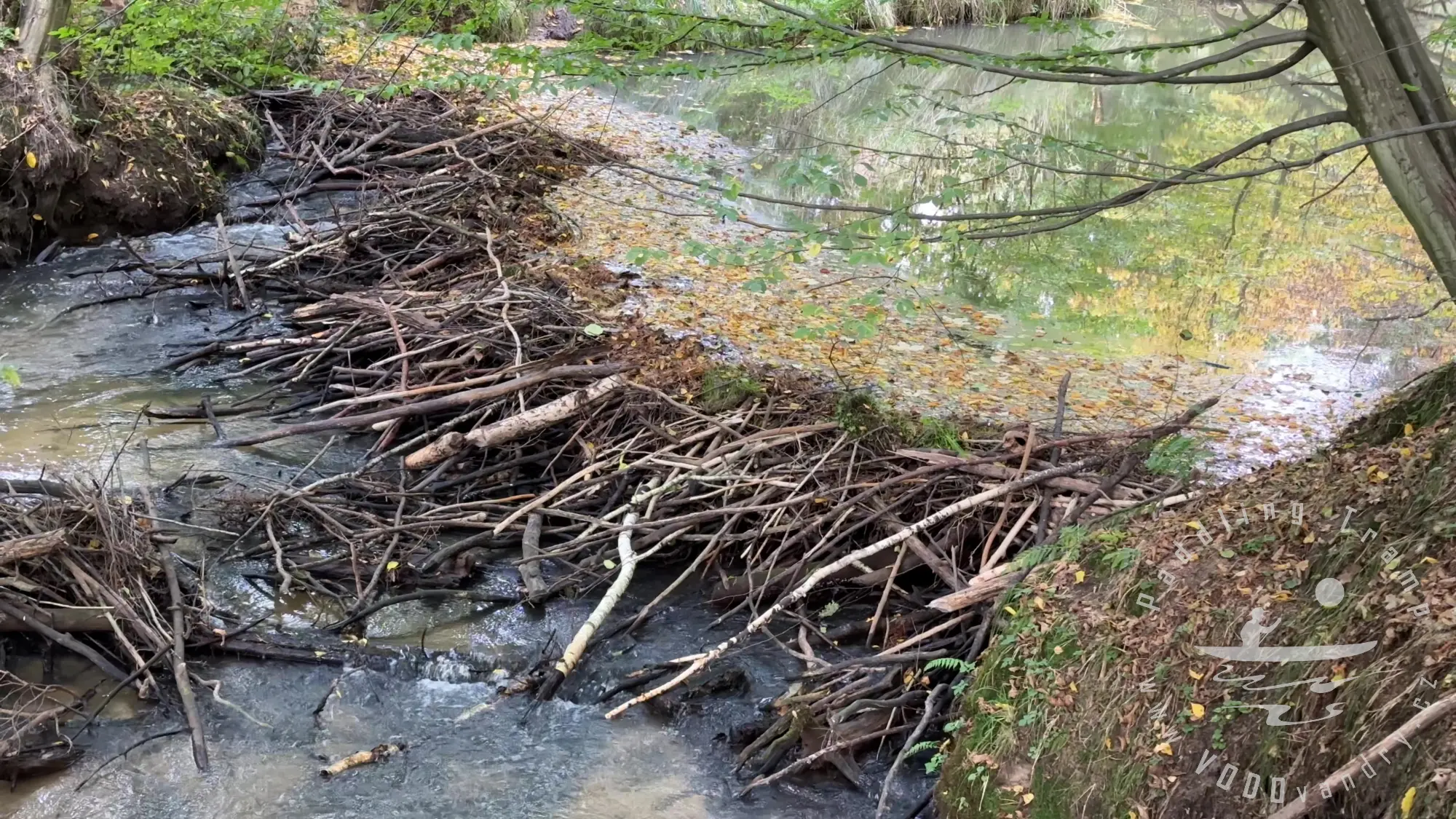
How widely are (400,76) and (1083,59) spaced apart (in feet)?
36.4

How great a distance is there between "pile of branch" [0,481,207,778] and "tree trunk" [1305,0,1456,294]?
525cm

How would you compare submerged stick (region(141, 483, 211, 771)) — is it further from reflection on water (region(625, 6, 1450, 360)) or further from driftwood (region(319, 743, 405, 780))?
reflection on water (region(625, 6, 1450, 360))

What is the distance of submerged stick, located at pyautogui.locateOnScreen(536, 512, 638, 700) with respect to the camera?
494 cm

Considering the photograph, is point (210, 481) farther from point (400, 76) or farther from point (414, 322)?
point (400, 76)

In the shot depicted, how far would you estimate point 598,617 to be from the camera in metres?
5.18

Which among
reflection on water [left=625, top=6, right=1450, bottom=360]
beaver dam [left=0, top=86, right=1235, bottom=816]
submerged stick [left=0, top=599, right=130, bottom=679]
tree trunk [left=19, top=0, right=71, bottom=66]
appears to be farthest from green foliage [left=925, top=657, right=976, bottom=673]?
tree trunk [left=19, top=0, right=71, bottom=66]

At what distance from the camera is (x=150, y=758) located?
436 cm

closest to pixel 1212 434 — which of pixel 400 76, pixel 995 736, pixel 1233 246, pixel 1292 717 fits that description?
pixel 995 736

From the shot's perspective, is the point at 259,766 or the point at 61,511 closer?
the point at 259,766

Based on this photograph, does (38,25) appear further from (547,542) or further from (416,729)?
(416,729)

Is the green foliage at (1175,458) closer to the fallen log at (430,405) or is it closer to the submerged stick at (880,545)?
the submerged stick at (880,545)

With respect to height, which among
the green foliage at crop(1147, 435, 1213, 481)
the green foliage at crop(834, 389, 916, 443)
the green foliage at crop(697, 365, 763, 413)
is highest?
the green foliage at crop(1147, 435, 1213, 481)

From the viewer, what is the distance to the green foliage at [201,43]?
9680 millimetres

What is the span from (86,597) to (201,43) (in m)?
9.91
